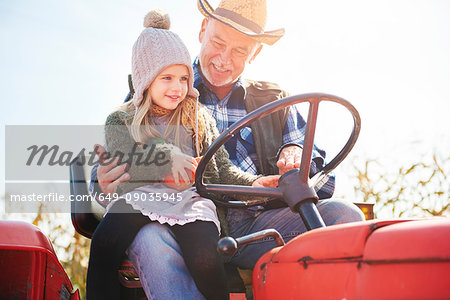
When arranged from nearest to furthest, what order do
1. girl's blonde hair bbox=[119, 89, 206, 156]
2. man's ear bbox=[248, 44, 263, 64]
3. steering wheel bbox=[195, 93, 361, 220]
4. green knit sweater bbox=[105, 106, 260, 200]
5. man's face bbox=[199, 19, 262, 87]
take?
steering wheel bbox=[195, 93, 361, 220], green knit sweater bbox=[105, 106, 260, 200], girl's blonde hair bbox=[119, 89, 206, 156], man's face bbox=[199, 19, 262, 87], man's ear bbox=[248, 44, 263, 64]

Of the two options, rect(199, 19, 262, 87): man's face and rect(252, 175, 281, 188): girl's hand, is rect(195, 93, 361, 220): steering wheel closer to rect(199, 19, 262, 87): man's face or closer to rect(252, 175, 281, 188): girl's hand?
rect(252, 175, 281, 188): girl's hand

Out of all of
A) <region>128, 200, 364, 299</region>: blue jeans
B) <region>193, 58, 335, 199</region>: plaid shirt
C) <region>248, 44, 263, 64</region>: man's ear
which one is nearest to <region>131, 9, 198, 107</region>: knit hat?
<region>193, 58, 335, 199</region>: plaid shirt

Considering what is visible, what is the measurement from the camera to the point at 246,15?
7.53ft

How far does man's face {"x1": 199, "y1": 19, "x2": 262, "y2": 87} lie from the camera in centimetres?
221

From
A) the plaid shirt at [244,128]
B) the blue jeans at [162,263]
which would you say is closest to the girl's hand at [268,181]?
the blue jeans at [162,263]

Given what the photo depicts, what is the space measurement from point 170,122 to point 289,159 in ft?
1.79

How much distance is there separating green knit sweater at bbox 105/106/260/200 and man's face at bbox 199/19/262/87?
0.36m

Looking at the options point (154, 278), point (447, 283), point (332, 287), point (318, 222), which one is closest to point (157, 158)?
point (154, 278)

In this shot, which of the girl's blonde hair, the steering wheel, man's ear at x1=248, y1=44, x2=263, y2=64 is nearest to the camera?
the steering wheel

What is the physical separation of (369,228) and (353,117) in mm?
693

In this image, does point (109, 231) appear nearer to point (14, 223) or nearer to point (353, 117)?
point (14, 223)

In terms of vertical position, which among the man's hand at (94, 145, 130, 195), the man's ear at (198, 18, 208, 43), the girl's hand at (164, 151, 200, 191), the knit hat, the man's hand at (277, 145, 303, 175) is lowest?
the man's hand at (94, 145, 130, 195)

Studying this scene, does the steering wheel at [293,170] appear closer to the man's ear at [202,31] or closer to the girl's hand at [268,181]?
the girl's hand at [268,181]

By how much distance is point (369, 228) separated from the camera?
82 cm
